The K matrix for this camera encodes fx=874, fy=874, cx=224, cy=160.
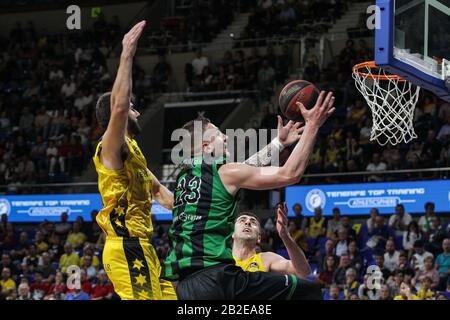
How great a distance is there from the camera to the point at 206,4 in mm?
21109

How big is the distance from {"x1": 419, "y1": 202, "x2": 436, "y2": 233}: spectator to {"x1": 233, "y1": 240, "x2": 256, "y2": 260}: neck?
20.0ft

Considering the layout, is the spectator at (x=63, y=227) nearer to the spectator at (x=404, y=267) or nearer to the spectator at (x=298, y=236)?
the spectator at (x=298, y=236)

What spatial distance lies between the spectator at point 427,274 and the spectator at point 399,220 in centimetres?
133

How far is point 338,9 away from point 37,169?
7.33 m

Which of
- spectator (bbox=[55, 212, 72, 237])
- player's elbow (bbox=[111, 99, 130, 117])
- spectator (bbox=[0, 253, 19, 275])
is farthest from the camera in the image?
spectator (bbox=[55, 212, 72, 237])

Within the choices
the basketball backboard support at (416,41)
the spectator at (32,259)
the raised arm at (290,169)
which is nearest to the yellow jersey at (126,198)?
the raised arm at (290,169)

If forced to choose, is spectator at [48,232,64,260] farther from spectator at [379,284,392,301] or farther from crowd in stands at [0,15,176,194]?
spectator at [379,284,392,301]

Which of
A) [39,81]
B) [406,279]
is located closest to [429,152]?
[406,279]

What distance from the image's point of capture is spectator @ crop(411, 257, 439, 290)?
11336 mm

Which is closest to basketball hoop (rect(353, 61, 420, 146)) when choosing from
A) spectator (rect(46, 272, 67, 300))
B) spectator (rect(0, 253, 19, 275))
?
spectator (rect(46, 272, 67, 300))

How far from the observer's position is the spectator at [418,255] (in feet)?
38.9

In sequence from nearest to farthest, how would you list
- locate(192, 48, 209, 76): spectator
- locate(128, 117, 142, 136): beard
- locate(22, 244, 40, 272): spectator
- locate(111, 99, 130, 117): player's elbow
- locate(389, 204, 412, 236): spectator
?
locate(111, 99, 130, 117): player's elbow
locate(128, 117, 142, 136): beard
locate(389, 204, 412, 236): spectator
locate(22, 244, 40, 272): spectator
locate(192, 48, 209, 76): spectator

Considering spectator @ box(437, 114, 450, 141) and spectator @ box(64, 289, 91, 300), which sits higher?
spectator @ box(437, 114, 450, 141)
